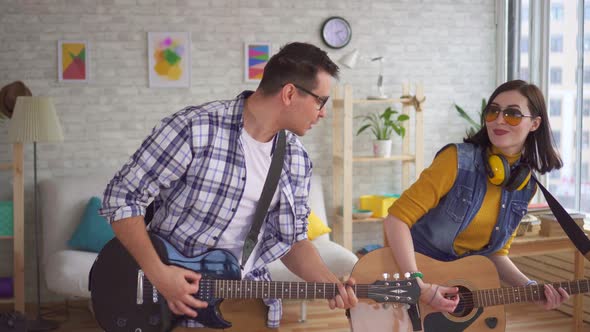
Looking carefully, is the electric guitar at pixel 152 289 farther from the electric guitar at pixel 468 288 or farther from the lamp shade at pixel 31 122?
the lamp shade at pixel 31 122

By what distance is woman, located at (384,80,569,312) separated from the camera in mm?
2734

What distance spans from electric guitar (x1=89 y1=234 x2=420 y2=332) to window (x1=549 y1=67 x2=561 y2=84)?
3884 mm

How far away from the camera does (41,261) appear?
5.42 metres

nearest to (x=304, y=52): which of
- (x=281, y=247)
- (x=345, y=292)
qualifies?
(x=281, y=247)

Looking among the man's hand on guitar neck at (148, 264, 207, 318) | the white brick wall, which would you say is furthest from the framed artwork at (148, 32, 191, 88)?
the man's hand on guitar neck at (148, 264, 207, 318)

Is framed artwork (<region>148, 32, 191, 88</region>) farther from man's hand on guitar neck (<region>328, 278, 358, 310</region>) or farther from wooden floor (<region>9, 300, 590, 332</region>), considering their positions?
man's hand on guitar neck (<region>328, 278, 358, 310</region>)

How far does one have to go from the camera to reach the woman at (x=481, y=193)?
2734 mm

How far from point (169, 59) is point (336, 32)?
141 cm

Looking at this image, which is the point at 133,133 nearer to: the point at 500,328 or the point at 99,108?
the point at 99,108

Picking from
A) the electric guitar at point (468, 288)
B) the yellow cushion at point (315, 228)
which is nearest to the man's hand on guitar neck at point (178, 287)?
the electric guitar at point (468, 288)

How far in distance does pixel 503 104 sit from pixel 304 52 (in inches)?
38.3

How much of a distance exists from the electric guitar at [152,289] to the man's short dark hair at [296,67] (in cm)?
59

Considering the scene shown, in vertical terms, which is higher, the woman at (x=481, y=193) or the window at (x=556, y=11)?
the window at (x=556, y=11)

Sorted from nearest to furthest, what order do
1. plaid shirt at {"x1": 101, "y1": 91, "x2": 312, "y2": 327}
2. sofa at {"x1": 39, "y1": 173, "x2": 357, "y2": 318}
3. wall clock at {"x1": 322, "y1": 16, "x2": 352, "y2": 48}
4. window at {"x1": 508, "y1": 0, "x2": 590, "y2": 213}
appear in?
plaid shirt at {"x1": 101, "y1": 91, "x2": 312, "y2": 327}, sofa at {"x1": 39, "y1": 173, "x2": 357, "y2": 318}, window at {"x1": 508, "y1": 0, "x2": 590, "y2": 213}, wall clock at {"x1": 322, "y1": 16, "x2": 352, "y2": 48}
